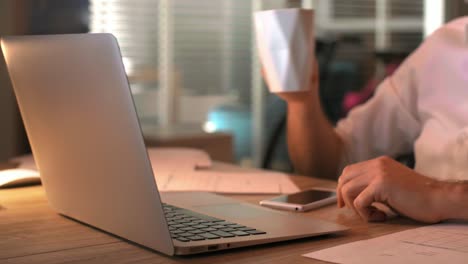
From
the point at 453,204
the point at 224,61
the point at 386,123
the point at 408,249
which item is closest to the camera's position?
the point at 408,249

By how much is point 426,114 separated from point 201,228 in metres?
1.00

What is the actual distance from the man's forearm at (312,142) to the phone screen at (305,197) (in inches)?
19.8

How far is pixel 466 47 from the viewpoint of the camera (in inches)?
68.7

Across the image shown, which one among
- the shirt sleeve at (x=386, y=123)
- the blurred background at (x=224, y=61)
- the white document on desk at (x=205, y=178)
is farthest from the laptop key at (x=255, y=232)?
the blurred background at (x=224, y=61)

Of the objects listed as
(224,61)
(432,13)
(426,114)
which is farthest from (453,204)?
(432,13)

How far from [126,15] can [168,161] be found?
2577 mm

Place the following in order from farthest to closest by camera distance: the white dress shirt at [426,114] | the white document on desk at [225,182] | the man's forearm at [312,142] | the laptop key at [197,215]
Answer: the man's forearm at [312,142] < the white dress shirt at [426,114] < the white document on desk at [225,182] < the laptop key at [197,215]

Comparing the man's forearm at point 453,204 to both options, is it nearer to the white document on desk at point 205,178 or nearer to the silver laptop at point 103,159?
the silver laptop at point 103,159

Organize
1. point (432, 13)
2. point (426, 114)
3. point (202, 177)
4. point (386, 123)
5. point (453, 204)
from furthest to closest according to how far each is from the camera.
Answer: point (432, 13) < point (386, 123) < point (426, 114) < point (202, 177) < point (453, 204)

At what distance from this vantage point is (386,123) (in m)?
1.89

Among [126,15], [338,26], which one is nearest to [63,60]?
[126,15]

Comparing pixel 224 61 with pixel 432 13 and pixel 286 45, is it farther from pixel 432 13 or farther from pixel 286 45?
pixel 286 45

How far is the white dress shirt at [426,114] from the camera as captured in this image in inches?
65.3

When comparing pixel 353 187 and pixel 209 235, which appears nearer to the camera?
pixel 209 235
